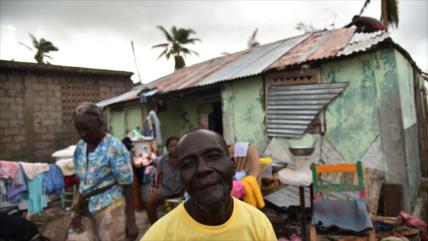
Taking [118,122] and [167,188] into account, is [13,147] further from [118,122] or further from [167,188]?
[167,188]

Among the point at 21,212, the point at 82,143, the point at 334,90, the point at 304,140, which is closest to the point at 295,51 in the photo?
the point at 334,90

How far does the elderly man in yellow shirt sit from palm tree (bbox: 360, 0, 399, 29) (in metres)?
9.63

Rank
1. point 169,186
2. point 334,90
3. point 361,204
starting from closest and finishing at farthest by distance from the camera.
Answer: point 361,204 < point 169,186 < point 334,90

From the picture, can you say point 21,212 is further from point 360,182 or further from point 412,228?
point 412,228

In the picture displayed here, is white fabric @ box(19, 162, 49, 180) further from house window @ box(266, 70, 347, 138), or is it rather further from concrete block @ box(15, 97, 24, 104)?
concrete block @ box(15, 97, 24, 104)

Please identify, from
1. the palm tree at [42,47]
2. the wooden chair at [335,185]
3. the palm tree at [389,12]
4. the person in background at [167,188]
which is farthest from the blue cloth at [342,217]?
the palm tree at [42,47]

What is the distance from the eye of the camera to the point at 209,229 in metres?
1.28

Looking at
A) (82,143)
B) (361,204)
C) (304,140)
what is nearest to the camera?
(82,143)

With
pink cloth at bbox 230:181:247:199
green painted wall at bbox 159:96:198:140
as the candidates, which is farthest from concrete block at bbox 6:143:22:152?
pink cloth at bbox 230:181:247:199

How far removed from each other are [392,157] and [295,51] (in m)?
3.06

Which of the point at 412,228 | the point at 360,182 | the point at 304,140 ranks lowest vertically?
the point at 412,228

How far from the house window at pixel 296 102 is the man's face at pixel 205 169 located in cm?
483

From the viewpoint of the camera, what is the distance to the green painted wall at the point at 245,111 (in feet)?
22.4

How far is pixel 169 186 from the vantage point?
194 inches
